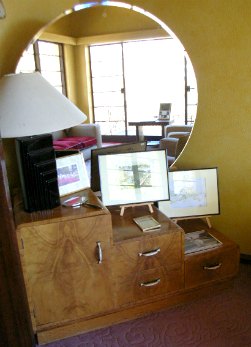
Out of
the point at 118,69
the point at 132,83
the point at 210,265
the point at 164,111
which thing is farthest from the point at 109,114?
the point at 210,265

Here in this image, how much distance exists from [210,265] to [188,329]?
0.38 m

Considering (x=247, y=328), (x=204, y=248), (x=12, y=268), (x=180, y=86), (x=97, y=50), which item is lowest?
(x=247, y=328)

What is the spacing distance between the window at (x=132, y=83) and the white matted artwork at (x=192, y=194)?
959mm

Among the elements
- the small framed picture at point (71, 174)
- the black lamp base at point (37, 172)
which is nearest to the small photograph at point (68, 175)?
the small framed picture at point (71, 174)

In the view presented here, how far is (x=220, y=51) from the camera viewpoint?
194cm

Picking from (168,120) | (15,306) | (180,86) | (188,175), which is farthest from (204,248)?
(180,86)

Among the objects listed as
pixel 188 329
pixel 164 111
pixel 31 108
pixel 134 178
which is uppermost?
pixel 31 108

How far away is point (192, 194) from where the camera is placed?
2062mm

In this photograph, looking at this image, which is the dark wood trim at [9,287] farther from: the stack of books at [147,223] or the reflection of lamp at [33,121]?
the stack of books at [147,223]

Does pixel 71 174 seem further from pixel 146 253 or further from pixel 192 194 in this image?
pixel 192 194

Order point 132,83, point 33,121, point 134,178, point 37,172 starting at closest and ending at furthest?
point 33,121, point 37,172, point 134,178, point 132,83

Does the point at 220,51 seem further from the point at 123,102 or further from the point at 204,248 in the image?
the point at 123,102

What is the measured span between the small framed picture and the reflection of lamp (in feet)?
0.49

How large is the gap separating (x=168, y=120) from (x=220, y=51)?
1318mm
